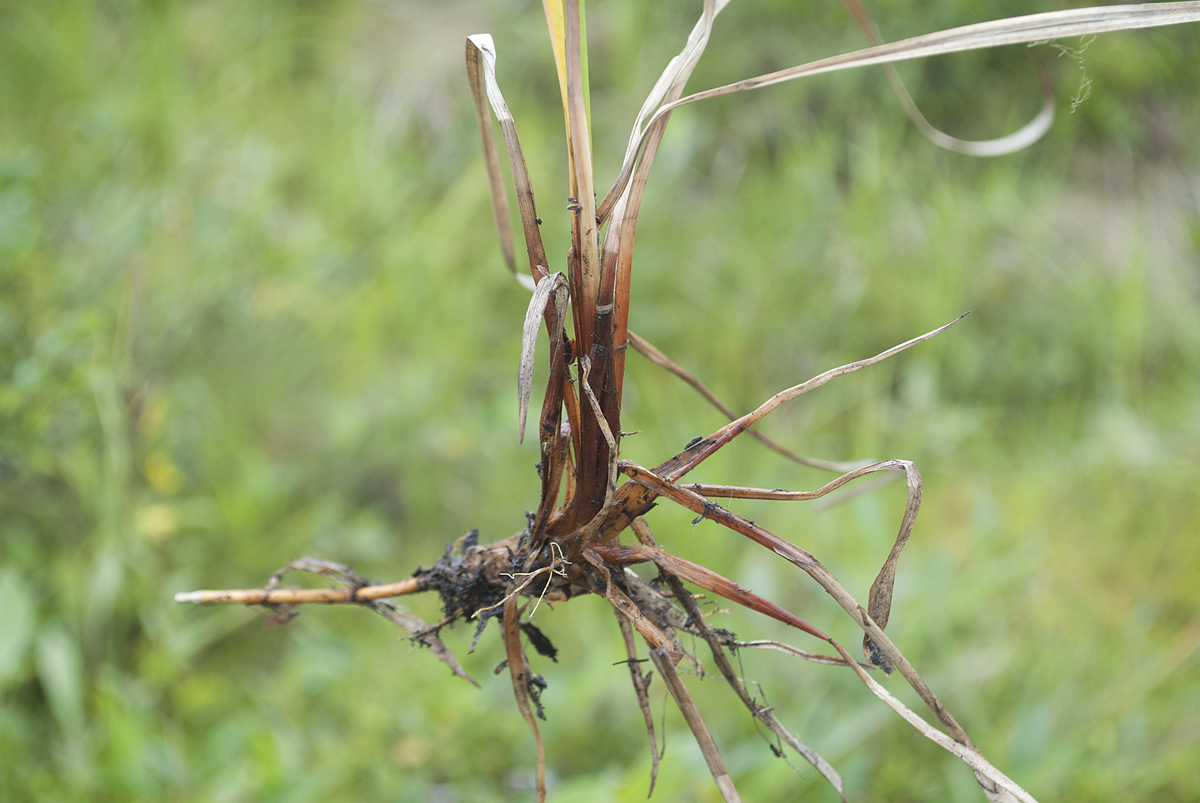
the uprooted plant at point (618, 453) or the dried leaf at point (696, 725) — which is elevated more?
the uprooted plant at point (618, 453)

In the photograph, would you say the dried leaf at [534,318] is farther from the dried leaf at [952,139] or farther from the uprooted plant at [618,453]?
the dried leaf at [952,139]

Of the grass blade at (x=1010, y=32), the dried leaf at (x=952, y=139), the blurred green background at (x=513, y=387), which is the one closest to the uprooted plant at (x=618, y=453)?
the grass blade at (x=1010, y=32)

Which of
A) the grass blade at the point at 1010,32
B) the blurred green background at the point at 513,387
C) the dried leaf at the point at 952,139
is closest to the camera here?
the grass blade at the point at 1010,32

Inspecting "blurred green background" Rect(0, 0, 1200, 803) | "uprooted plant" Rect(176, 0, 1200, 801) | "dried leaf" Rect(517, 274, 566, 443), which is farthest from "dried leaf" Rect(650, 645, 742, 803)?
"blurred green background" Rect(0, 0, 1200, 803)

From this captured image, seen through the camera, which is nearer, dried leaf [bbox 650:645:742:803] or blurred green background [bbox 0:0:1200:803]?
dried leaf [bbox 650:645:742:803]

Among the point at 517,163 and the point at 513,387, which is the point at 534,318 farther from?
the point at 513,387

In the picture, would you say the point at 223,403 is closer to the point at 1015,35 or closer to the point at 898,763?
the point at 898,763

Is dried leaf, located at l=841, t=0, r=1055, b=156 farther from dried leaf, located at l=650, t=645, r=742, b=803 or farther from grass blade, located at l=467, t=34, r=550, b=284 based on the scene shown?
dried leaf, located at l=650, t=645, r=742, b=803
